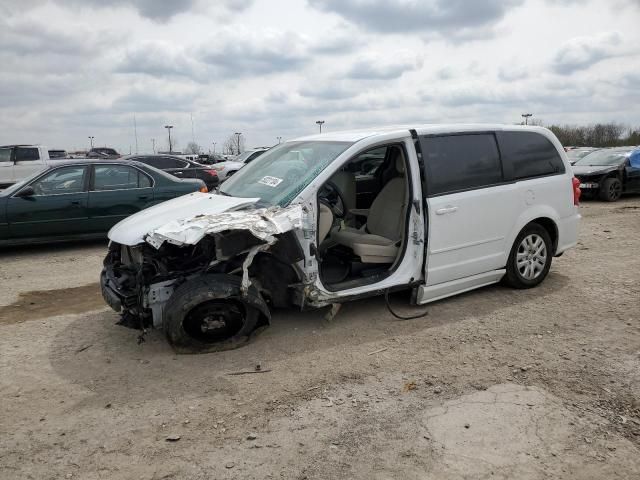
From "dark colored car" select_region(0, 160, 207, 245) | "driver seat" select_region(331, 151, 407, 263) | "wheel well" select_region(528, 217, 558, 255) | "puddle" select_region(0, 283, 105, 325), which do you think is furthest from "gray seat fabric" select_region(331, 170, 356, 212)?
"dark colored car" select_region(0, 160, 207, 245)

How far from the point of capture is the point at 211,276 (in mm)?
4203

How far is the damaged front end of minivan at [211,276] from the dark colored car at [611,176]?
1240 cm

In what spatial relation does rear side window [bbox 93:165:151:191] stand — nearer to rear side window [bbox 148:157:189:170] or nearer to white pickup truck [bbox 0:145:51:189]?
rear side window [bbox 148:157:189:170]

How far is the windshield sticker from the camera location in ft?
15.5

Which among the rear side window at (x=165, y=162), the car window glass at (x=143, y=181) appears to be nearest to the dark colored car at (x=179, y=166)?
the rear side window at (x=165, y=162)

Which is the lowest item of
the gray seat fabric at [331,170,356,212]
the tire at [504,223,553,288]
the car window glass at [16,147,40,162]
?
the tire at [504,223,553,288]

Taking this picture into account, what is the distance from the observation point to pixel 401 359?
4059 mm

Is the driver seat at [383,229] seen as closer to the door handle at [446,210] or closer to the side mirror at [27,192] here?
the door handle at [446,210]

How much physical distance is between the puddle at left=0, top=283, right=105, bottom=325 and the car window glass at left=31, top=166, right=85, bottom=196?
8.77 ft

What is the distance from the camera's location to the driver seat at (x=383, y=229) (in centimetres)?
507

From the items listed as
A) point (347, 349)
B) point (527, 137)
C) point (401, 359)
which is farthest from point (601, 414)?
point (527, 137)

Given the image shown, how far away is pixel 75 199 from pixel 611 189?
13.1 metres

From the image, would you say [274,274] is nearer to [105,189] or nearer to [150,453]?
[150,453]

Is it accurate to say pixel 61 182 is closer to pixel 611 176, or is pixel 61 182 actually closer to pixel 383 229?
pixel 383 229
